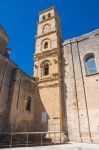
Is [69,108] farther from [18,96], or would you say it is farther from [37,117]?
[18,96]

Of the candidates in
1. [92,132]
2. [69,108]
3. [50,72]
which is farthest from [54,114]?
Answer: [50,72]

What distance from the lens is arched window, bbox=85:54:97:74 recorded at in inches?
661

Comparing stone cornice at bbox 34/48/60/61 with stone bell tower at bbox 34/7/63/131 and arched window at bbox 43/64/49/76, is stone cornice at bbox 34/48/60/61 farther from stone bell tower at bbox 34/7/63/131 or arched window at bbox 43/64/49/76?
arched window at bbox 43/64/49/76

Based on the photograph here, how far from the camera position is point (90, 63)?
57.0 feet

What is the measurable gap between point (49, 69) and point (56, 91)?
11.5 feet

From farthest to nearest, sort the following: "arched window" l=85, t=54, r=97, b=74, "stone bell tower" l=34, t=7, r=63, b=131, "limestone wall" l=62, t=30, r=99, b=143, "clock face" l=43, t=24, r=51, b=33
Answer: "clock face" l=43, t=24, r=51, b=33
"arched window" l=85, t=54, r=97, b=74
"stone bell tower" l=34, t=7, r=63, b=131
"limestone wall" l=62, t=30, r=99, b=143

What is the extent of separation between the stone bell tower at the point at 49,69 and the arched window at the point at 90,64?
3.45 m

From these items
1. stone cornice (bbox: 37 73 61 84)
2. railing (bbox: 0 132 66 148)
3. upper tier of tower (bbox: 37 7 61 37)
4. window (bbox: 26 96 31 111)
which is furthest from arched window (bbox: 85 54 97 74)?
railing (bbox: 0 132 66 148)

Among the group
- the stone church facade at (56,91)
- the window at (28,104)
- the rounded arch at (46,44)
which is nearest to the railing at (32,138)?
the stone church facade at (56,91)

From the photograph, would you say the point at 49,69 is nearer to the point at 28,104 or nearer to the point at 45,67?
the point at 45,67

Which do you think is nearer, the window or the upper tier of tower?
the window

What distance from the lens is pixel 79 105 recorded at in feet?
50.7

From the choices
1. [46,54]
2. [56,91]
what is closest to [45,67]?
[46,54]

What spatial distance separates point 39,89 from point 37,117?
11.2ft
